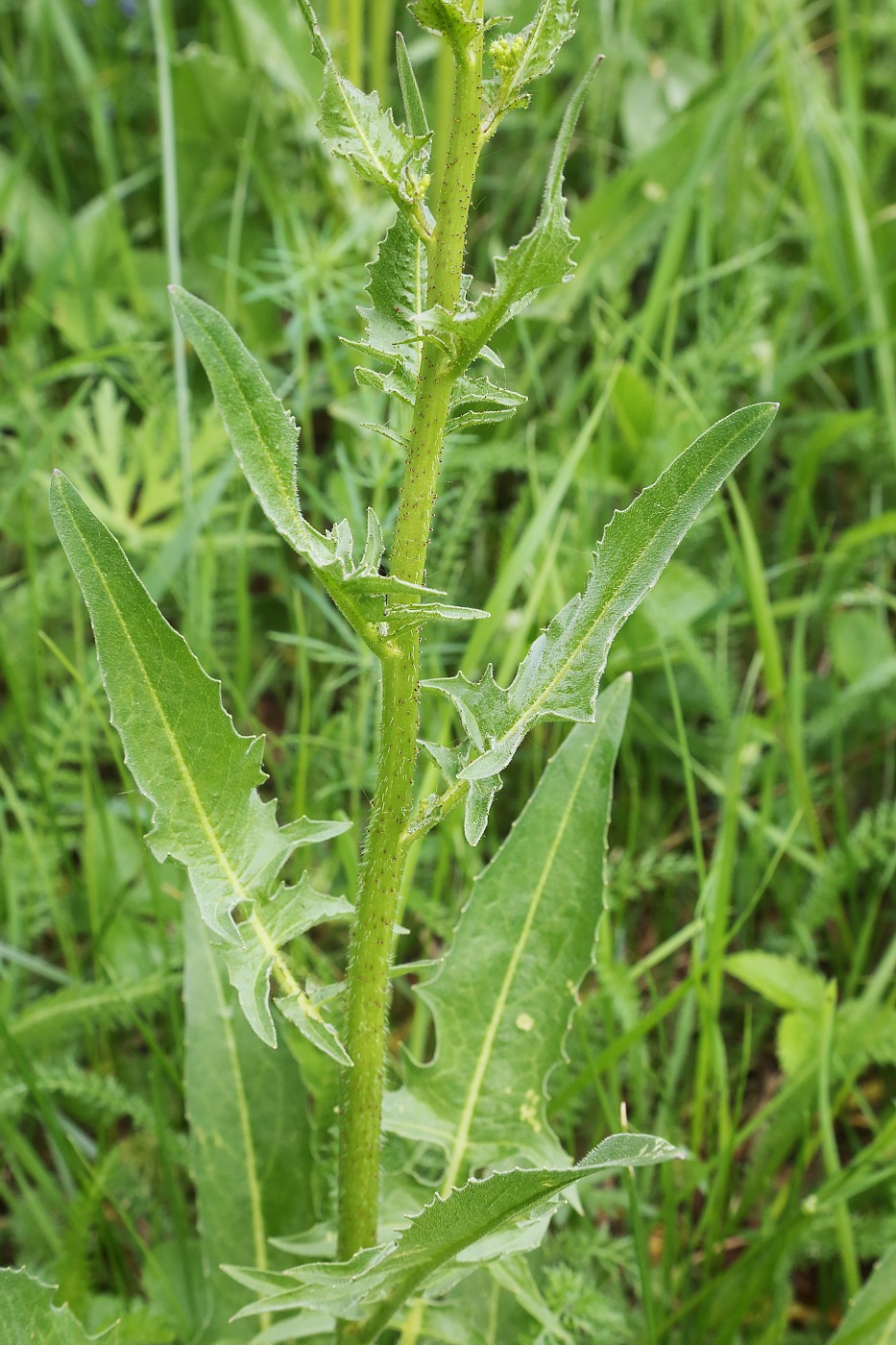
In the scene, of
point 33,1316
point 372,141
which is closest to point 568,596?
point 372,141

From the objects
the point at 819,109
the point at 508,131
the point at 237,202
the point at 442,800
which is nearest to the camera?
the point at 442,800

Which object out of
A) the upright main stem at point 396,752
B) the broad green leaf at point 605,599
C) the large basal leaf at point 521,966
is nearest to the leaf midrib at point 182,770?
the upright main stem at point 396,752

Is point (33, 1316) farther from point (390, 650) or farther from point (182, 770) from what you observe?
point (390, 650)

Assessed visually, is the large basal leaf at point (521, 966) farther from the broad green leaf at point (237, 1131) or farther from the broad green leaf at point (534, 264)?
the broad green leaf at point (534, 264)

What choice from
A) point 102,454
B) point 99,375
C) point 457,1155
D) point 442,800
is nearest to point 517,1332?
point 457,1155

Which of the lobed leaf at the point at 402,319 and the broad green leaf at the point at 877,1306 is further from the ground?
the lobed leaf at the point at 402,319

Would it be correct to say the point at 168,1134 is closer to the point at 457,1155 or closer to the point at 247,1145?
the point at 247,1145

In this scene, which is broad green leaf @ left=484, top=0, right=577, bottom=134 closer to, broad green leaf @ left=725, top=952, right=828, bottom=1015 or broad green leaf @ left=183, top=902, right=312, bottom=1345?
broad green leaf @ left=183, top=902, right=312, bottom=1345
